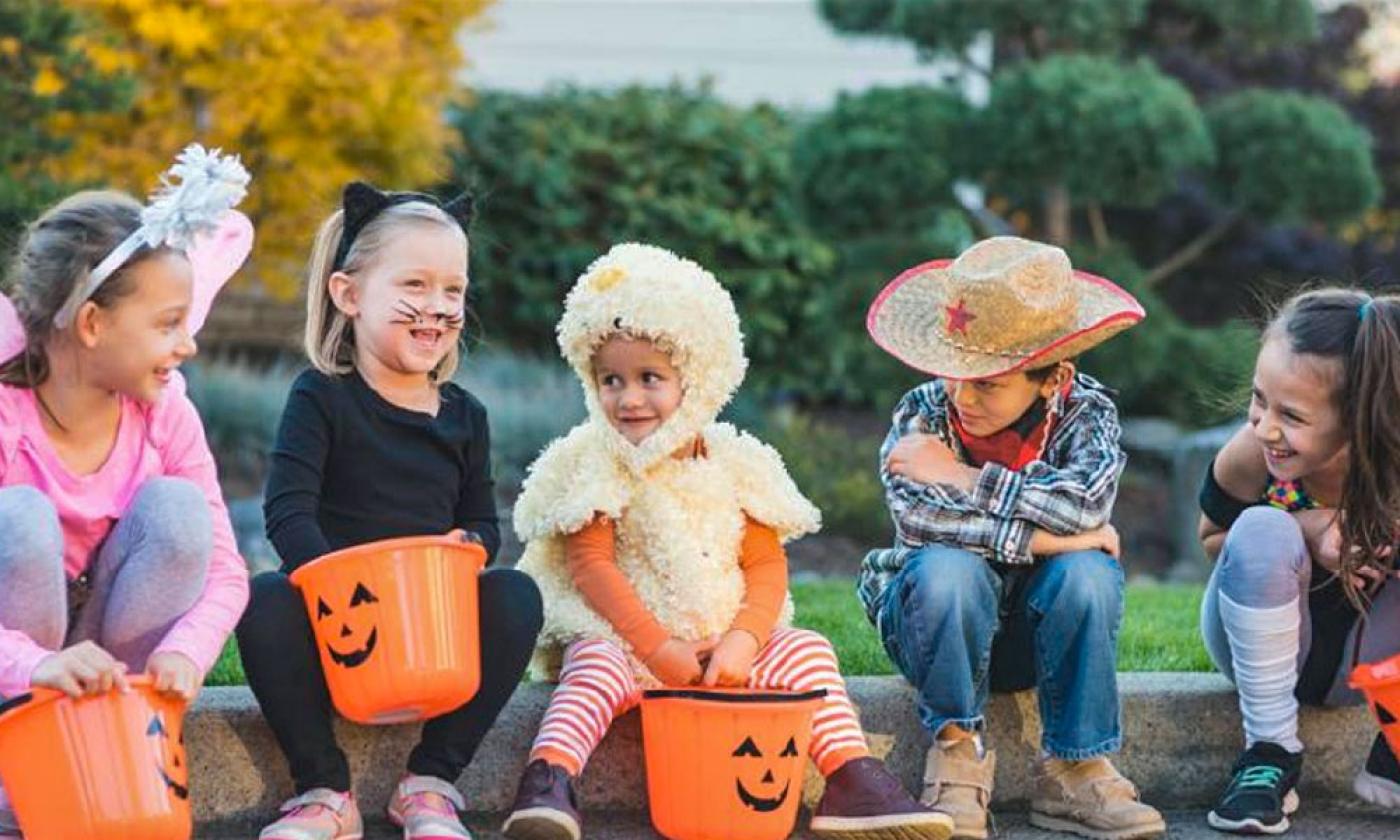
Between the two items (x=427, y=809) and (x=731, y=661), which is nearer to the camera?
(x=427, y=809)

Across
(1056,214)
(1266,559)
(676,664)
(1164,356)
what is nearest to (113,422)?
(676,664)

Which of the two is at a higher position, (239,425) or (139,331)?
(139,331)

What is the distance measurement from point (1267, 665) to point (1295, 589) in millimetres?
144

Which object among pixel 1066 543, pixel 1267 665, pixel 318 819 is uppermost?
pixel 1066 543

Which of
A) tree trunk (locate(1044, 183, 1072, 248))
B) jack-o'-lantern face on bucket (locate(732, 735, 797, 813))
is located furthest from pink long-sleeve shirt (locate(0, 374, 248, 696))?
tree trunk (locate(1044, 183, 1072, 248))

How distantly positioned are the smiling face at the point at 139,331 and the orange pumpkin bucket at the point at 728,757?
3.08 feet

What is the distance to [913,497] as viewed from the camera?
348 centimetres

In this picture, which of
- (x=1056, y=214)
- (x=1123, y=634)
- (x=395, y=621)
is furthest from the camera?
(x=1056, y=214)

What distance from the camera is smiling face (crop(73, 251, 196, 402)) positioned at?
3.10 metres

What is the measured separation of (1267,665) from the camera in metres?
3.49

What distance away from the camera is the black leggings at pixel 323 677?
10.3 feet

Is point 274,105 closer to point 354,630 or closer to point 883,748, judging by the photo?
point 883,748

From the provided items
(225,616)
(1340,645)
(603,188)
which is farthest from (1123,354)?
(225,616)

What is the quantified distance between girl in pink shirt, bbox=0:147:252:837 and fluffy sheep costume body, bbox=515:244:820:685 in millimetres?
591
